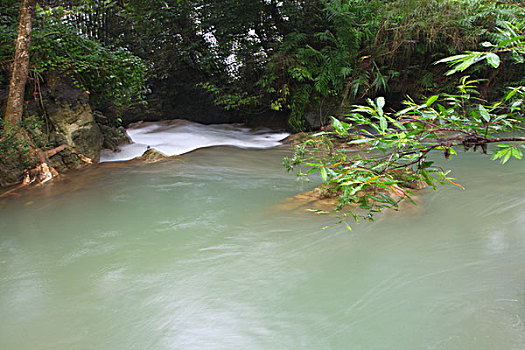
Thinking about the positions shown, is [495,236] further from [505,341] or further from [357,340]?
[357,340]

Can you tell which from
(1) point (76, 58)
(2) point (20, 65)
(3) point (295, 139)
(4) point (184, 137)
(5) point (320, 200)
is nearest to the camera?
(5) point (320, 200)

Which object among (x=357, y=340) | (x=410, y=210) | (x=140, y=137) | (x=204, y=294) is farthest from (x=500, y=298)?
(x=140, y=137)

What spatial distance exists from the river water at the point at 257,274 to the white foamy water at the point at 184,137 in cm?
354

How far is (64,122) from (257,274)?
578 centimetres

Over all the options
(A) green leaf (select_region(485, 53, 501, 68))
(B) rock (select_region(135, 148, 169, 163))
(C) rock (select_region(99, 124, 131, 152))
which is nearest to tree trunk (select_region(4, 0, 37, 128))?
(B) rock (select_region(135, 148, 169, 163))

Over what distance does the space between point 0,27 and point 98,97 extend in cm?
207

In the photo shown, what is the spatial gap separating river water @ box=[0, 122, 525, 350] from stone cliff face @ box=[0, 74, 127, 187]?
1.88m

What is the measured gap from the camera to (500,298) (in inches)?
99.8

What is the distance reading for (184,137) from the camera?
32.9 ft

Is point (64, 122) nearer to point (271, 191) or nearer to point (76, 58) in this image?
point (76, 58)

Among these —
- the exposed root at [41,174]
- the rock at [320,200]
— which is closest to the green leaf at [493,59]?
the rock at [320,200]

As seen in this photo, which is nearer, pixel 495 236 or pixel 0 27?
pixel 495 236

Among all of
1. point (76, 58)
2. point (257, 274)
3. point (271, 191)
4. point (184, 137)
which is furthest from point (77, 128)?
point (257, 274)

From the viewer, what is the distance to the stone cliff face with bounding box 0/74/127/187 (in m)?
6.74
